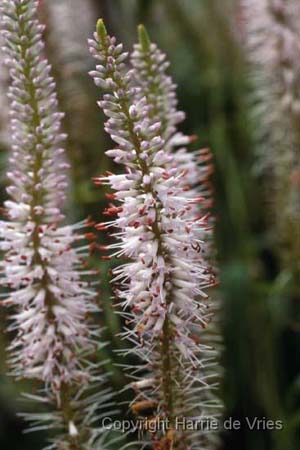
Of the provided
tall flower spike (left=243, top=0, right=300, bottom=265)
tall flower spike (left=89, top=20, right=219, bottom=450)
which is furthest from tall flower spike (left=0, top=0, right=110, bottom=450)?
tall flower spike (left=243, top=0, right=300, bottom=265)

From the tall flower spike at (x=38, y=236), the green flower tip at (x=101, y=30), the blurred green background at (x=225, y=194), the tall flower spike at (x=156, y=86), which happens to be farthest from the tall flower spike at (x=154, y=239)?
the blurred green background at (x=225, y=194)

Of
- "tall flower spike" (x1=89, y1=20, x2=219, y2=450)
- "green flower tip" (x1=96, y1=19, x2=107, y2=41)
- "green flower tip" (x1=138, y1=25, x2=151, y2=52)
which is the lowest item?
"tall flower spike" (x1=89, y1=20, x2=219, y2=450)

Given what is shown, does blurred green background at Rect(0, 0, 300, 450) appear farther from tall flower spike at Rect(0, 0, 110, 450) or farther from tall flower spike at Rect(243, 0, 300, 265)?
tall flower spike at Rect(0, 0, 110, 450)

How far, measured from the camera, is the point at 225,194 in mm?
2965

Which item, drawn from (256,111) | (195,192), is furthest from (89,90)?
(195,192)

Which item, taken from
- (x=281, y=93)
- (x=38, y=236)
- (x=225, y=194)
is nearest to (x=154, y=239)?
(x=38, y=236)

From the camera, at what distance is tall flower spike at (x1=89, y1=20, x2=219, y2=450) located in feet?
4.11

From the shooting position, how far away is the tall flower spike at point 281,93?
2.09m

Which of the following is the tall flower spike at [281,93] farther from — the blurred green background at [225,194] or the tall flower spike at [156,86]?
the tall flower spike at [156,86]

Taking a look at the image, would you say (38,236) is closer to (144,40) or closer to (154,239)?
(154,239)

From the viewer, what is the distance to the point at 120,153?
1.28m

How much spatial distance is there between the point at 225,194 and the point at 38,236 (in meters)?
1.59

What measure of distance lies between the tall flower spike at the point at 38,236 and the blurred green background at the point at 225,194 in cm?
43

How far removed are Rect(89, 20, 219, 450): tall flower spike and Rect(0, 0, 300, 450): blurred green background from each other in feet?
1.77
